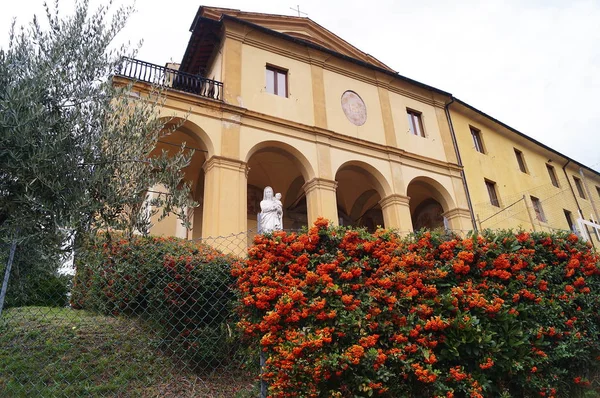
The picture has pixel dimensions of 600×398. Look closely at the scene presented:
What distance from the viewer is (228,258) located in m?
5.43

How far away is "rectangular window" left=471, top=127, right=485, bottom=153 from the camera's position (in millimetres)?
18536

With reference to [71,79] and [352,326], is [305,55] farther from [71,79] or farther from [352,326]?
[352,326]

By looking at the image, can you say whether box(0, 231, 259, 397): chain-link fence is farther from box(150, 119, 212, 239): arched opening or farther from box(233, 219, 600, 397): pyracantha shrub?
box(150, 119, 212, 239): arched opening

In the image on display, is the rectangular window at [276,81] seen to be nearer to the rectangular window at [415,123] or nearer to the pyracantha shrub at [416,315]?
the rectangular window at [415,123]

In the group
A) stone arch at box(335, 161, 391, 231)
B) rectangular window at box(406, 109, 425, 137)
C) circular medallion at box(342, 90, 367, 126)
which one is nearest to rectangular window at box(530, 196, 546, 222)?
rectangular window at box(406, 109, 425, 137)

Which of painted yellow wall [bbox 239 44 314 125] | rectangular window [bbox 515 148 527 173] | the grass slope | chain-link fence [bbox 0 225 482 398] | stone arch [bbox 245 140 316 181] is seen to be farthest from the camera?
rectangular window [bbox 515 148 527 173]

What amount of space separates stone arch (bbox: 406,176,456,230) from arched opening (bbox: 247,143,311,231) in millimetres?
4416

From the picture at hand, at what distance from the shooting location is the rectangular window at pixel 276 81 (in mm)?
13343

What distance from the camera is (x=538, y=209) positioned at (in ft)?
63.9

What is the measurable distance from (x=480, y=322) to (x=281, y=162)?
11.6 meters

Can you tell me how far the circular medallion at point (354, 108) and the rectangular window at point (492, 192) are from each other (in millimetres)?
6897

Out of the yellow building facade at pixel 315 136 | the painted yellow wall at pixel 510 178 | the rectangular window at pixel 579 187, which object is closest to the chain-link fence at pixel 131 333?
the yellow building facade at pixel 315 136

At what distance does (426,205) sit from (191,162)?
10.8 m

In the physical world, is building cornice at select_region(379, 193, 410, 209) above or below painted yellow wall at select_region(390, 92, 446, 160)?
below
